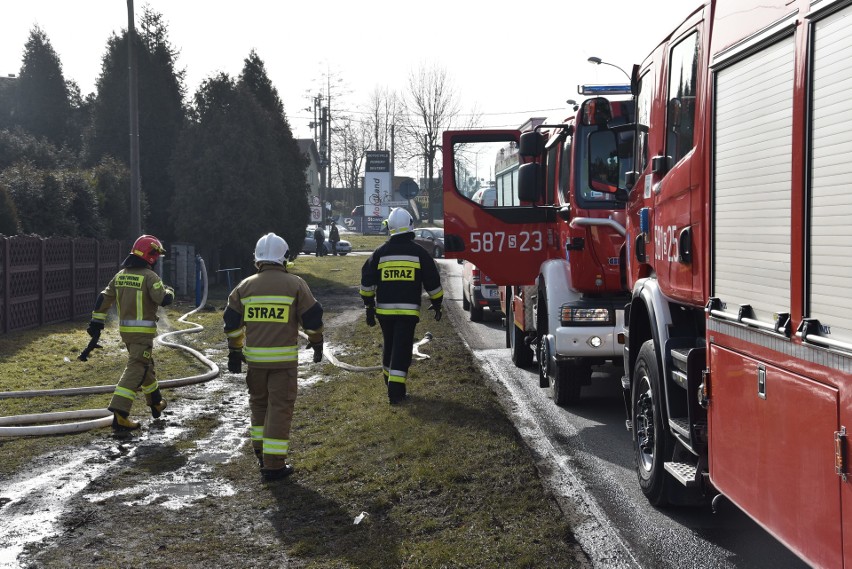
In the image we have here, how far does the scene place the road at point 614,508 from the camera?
564 centimetres

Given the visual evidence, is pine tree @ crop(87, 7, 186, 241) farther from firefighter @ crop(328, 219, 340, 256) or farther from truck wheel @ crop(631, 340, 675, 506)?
truck wheel @ crop(631, 340, 675, 506)

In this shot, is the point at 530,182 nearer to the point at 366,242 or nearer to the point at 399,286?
the point at 399,286

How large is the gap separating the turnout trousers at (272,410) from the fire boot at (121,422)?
191 centimetres

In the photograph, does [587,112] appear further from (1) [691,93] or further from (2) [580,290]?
(2) [580,290]

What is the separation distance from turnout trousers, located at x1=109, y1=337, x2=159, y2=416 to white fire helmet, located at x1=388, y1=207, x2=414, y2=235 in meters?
2.69

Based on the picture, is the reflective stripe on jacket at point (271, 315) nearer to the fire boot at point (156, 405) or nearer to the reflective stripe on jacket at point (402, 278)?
the fire boot at point (156, 405)

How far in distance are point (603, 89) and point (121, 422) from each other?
6073mm

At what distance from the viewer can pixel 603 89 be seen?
436 inches

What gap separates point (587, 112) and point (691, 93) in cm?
186

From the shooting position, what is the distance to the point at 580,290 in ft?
33.6

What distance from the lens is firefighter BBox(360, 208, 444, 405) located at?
34.6ft

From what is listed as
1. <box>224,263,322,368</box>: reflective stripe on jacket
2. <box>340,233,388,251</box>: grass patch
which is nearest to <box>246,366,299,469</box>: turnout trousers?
<box>224,263,322,368</box>: reflective stripe on jacket

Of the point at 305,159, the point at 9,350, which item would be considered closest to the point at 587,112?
the point at 9,350

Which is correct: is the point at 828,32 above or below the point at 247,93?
below
